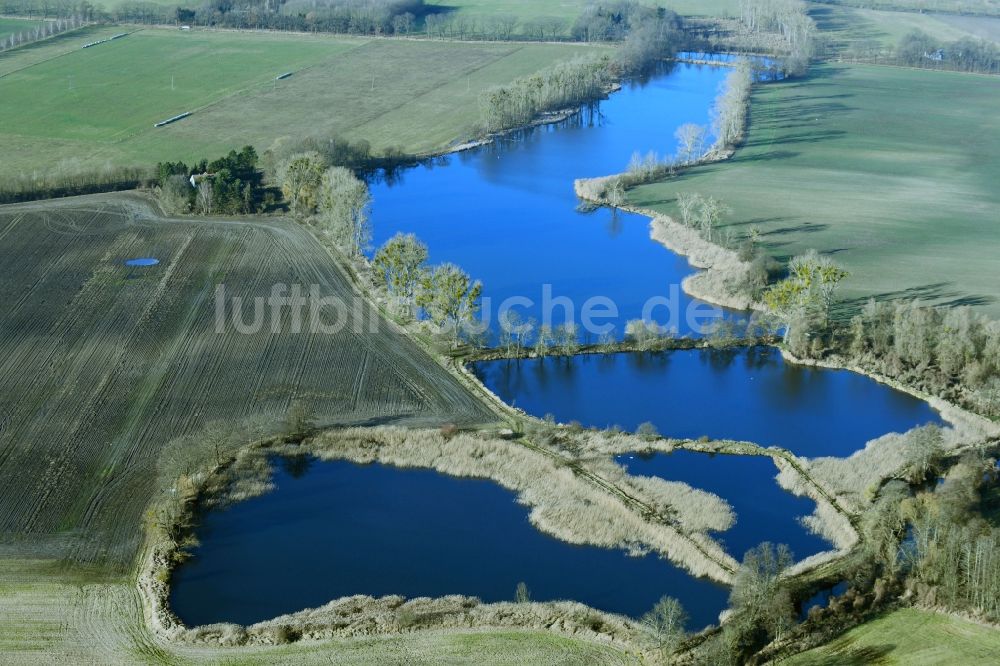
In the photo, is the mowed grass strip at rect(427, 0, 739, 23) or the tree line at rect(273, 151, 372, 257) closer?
the tree line at rect(273, 151, 372, 257)

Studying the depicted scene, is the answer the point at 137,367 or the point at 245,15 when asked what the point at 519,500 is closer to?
the point at 137,367

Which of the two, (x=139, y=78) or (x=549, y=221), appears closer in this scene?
(x=549, y=221)

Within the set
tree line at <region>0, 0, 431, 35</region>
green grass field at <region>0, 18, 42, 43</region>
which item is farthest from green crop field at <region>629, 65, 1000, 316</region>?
green grass field at <region>0, 18, 42, 43</region>

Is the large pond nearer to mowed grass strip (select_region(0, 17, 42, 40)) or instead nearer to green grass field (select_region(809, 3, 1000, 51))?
mowed grass strip (select_region(0, 17, 42, 40))

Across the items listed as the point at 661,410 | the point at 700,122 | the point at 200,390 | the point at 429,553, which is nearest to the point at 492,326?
the point at 661,410

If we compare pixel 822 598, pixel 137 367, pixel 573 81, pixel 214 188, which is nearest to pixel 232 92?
pixel 573 81

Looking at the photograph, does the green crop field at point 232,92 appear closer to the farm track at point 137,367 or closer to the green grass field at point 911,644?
the farm track at point 137,367

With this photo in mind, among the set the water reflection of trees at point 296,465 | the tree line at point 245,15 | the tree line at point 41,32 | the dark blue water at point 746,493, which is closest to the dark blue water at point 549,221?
the dark blue water at point 746,493
